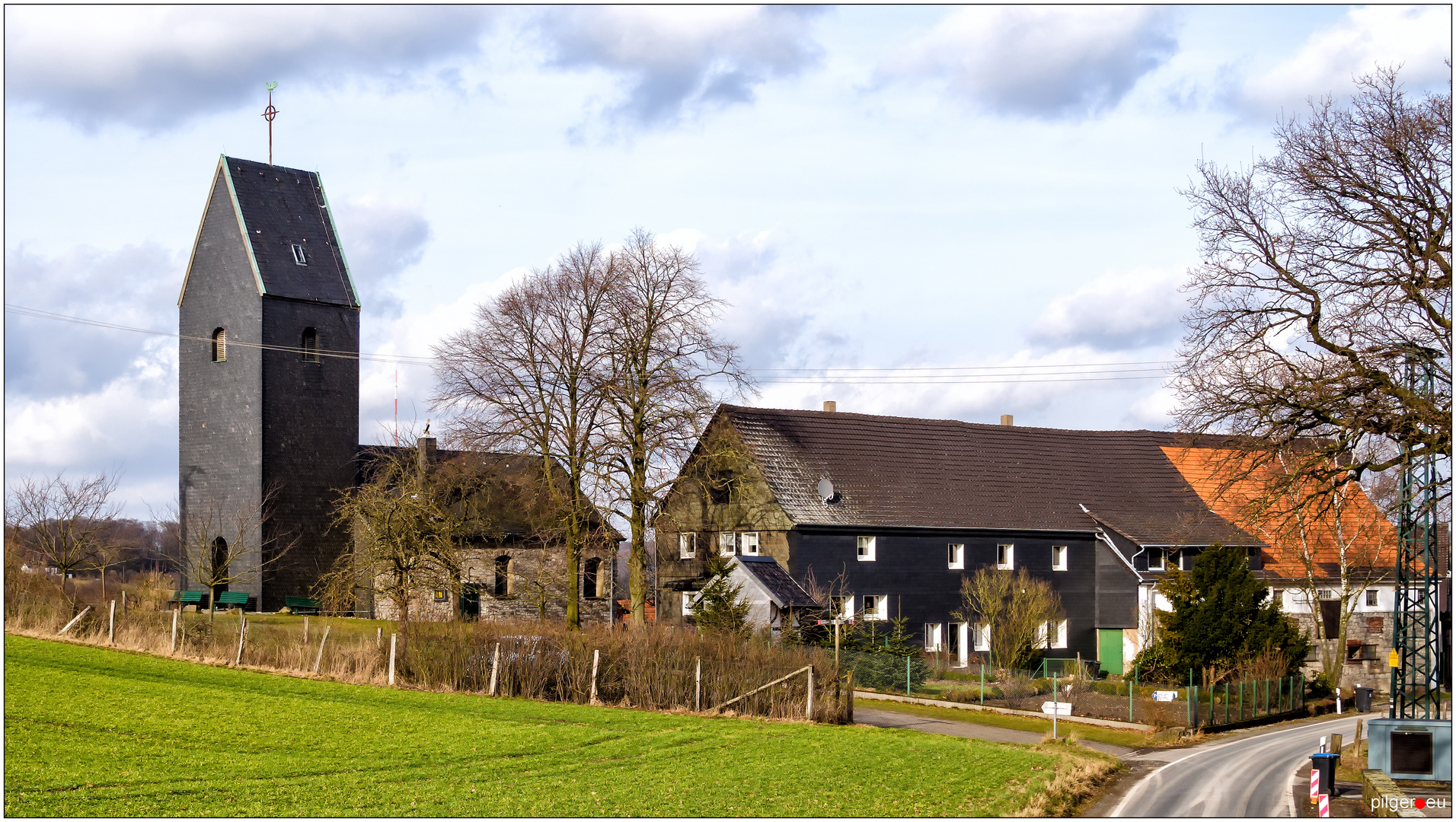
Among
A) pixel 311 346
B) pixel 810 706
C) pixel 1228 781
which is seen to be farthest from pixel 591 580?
pixel 1228 781

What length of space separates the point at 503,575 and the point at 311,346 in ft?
41.6

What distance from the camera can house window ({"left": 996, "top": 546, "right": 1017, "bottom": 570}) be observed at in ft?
159

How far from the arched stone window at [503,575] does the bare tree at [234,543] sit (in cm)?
796

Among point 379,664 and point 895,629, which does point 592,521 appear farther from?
point 379,664

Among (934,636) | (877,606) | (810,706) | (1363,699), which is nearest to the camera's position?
(810,706)

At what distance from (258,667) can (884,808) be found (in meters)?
20.3

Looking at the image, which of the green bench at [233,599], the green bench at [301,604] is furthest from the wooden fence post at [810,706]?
the green bench at [233,599]

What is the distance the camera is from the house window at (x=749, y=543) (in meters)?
45.8

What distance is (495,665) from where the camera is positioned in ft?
99.2

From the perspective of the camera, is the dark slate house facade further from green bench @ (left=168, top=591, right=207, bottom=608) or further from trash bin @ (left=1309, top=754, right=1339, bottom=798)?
trash bin @ (left=1309, top=754, right=1339, bottom=798)

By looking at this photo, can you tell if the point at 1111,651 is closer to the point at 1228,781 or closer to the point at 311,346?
the point at 1228,781

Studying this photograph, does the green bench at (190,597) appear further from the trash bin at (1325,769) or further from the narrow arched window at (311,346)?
the trash bin at (1325,769)

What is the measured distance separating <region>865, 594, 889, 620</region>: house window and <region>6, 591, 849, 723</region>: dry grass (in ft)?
47.7

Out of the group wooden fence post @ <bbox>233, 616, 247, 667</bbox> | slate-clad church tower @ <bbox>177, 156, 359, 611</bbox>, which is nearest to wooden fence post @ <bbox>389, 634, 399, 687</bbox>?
wooden fence post @ <bbox>233, 616, 247, 667</bbox>
